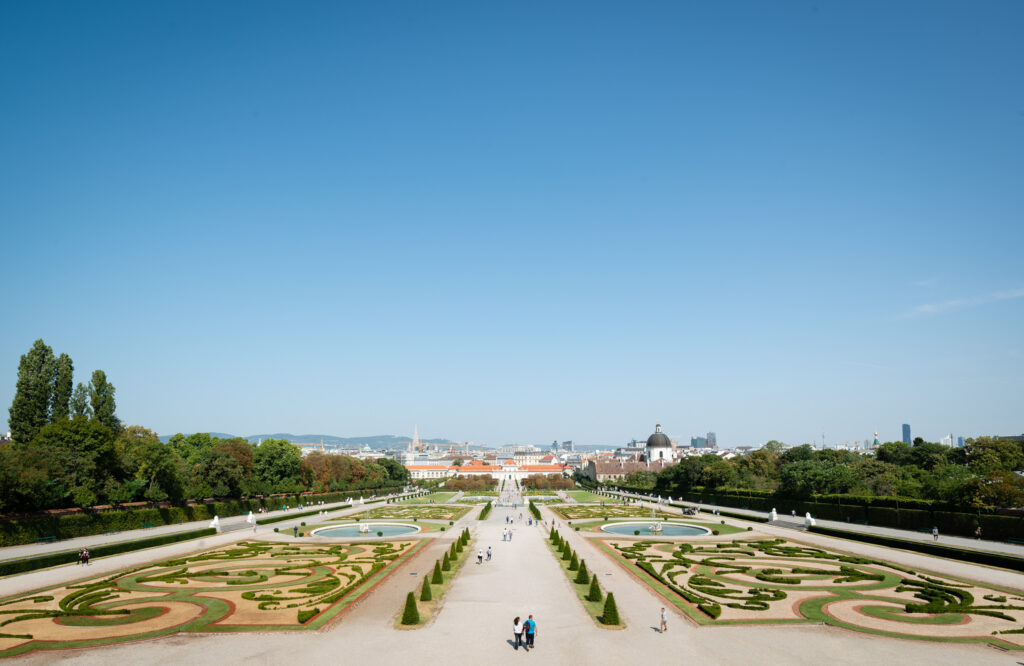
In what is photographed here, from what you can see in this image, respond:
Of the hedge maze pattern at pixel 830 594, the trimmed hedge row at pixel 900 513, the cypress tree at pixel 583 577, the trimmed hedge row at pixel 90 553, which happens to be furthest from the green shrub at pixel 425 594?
the trimmed hedge row at pixel 900 513

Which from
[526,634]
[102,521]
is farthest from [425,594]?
[102,521]

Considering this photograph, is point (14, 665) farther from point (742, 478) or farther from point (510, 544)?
point (742, 478)

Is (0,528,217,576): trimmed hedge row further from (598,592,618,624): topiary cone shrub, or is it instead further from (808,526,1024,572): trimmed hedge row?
(808,526,1024,572): trimmed hedge row

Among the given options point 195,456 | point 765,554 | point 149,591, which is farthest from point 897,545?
point 195,456

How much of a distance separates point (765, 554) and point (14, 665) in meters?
36.9

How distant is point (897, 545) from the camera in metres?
41.1

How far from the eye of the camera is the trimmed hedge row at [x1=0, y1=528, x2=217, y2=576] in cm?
3269

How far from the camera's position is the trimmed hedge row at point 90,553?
3269cm

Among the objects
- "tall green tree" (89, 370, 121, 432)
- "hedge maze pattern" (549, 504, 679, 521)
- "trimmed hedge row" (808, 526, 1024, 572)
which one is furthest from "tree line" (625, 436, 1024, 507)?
"tall green tree" (89, 370, 121, 432)

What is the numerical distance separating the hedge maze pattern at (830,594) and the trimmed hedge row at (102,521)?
1586 inches

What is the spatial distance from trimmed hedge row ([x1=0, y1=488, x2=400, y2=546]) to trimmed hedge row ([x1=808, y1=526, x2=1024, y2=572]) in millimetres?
56782

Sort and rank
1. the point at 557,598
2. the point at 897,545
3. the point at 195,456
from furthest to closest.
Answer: the point at 195,456 → the point at 897,545 → the point at 557,598

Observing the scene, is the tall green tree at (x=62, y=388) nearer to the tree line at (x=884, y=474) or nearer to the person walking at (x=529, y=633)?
the person walking at (x=529, y=633)

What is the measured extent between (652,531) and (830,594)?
2578 centimetres
